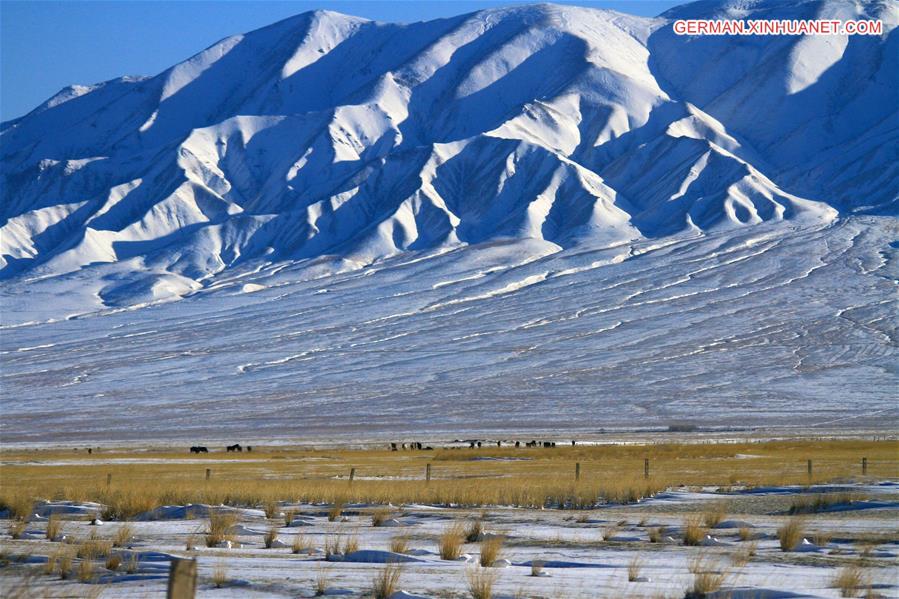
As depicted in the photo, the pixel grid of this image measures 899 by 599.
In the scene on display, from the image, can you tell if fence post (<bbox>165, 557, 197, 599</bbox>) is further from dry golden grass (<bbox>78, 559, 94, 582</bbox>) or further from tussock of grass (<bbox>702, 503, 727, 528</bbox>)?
tussock of grass (<bbox>702, 503, 727, 528</bbox>)

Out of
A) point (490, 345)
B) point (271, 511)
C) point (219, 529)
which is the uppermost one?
point (490, 345)

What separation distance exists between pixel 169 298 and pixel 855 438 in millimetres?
120758

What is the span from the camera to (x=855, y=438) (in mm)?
69062

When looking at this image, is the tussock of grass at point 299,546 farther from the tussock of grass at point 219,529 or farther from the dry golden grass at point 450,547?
the dry golden grass at point 450,547

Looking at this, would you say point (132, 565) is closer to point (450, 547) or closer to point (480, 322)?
point (450, 547)

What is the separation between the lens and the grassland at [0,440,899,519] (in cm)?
2345

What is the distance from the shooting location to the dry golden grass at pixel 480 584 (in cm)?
1032

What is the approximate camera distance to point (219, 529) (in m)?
16.1

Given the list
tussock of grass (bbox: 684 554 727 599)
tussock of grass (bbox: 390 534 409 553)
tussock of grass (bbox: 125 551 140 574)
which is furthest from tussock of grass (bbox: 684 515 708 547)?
tussock of grass (bbox: 125 551 140 574)

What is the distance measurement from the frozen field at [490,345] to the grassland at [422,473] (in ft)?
77.2

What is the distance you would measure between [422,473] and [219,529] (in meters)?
23.3

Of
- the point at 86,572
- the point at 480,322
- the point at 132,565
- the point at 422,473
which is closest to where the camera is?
the point at 86,572

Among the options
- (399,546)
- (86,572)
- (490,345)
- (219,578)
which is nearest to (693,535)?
(399,546)

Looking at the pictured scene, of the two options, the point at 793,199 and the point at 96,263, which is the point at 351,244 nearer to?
the point at 96,263
